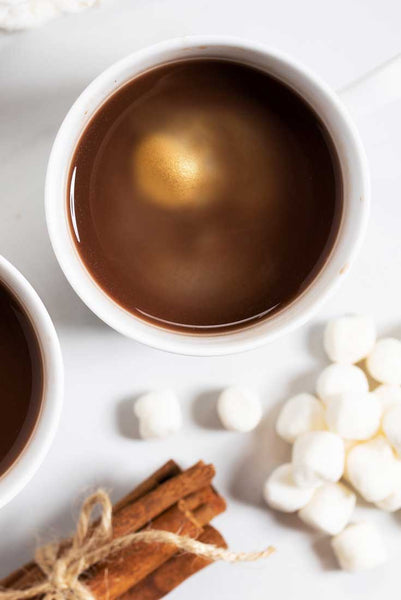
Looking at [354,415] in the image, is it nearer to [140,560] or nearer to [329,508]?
[329,508]

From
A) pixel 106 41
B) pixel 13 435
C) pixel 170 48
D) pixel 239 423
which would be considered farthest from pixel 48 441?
pixel 106 41

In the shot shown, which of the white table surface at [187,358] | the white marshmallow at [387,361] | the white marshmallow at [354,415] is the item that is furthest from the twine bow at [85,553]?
the white marshmallow at [387,361]

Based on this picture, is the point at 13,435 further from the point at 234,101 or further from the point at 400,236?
the point at 400,236

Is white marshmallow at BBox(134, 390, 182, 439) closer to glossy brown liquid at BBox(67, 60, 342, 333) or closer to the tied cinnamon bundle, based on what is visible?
the tied cinnamon bundle

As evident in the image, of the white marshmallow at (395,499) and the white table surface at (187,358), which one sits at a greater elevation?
the white table surface at (187,358)

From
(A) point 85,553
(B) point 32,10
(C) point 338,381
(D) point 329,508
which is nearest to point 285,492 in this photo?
(D) point 329,508

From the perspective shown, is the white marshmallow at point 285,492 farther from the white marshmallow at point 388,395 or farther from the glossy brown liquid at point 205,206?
the glossy brown liquid at point 205,206
